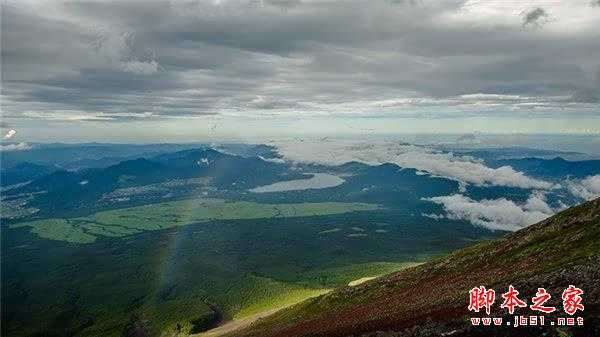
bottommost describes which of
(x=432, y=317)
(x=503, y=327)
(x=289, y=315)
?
(x=289, y=315)

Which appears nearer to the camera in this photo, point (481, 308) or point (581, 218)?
point (481, 308)

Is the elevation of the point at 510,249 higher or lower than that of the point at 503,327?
lower

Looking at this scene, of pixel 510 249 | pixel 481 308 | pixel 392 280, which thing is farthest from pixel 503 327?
pixel 392 280

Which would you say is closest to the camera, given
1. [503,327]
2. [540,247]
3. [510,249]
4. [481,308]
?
[503,327]

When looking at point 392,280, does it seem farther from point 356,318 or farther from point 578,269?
point 578,269

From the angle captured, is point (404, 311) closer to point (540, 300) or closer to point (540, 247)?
point (540, 300)

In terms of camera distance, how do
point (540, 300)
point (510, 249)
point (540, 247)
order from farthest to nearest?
point (510, 249)
point (540, 247)
point (540, 300)
